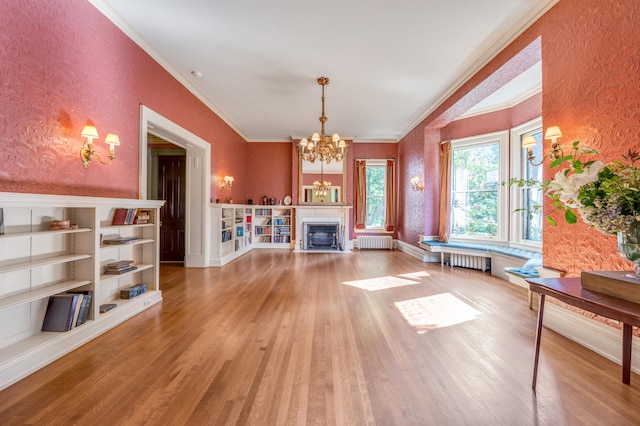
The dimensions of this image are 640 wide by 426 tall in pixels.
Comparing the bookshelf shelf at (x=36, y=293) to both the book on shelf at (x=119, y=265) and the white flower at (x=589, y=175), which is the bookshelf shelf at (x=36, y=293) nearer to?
the book on shelf at (x=119, y=265)

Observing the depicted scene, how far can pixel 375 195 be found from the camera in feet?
28.8

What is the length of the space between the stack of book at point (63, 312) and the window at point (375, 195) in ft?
23.3

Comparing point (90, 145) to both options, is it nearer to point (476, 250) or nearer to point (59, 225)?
point (59, 225)

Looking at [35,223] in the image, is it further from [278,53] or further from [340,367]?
[278,53]

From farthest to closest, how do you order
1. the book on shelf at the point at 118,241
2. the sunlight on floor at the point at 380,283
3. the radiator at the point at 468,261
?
the radiator at the point at 468,261
the sunlight on floor at the point at 380,283
the book on shelf at the point at 118,241

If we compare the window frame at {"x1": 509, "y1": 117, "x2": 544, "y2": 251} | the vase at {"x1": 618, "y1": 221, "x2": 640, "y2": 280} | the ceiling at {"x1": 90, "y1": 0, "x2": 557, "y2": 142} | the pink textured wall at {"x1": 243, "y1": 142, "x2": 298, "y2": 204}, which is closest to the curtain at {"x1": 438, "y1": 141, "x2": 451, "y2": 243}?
the ceiling at {"x1": 90, "y1": 0, "x2": 557, "y2": 142}

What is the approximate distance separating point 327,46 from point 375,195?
5.53 meters

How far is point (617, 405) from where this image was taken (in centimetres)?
170

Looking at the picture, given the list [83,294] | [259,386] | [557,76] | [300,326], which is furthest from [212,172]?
[557,76]

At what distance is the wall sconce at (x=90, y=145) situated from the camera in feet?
8.61

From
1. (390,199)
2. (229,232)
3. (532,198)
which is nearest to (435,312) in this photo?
(532,198)

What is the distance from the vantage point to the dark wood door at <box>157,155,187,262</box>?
6363mm

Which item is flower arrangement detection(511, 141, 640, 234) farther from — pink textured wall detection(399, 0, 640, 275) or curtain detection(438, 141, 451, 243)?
curtain detection(438, 141, 451, 243)

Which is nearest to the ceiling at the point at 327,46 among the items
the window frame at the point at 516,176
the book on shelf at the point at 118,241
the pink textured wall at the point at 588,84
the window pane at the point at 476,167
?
the pink textured wall at the point at 588,84
